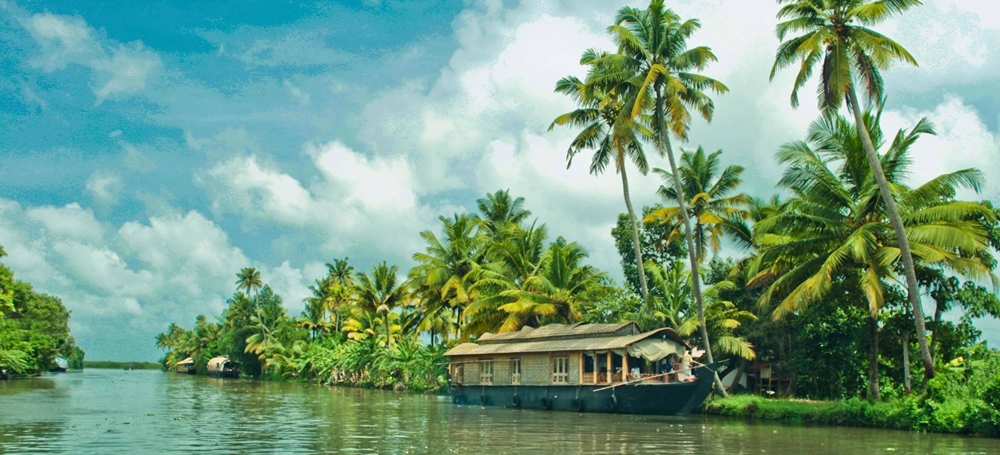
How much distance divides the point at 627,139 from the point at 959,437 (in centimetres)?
1373

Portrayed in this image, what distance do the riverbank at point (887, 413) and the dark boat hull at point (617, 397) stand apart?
126 centimetres

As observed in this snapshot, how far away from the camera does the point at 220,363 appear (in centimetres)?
7625

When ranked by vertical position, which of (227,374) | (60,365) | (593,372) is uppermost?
(593,372)

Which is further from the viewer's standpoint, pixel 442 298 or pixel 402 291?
pixel 402 291

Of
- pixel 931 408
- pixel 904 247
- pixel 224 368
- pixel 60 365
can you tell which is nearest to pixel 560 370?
pixel 931 408

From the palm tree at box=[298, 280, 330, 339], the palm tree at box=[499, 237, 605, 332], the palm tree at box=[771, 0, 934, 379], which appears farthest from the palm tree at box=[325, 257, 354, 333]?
the palm tree at box=[771, 0, 934, 379]

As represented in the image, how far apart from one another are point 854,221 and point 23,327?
52.8m

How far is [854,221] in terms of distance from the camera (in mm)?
20172

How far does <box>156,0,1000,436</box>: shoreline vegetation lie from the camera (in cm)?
1866

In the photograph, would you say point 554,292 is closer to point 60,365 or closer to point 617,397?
point 617,397

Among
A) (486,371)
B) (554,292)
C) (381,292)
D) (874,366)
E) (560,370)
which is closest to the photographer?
(874,366)

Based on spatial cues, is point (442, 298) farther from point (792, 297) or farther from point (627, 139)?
point (792, 297)

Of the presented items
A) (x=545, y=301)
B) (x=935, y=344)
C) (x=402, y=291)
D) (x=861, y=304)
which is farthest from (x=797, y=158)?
(x=402, y=291)

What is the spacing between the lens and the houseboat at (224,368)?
247 feet
